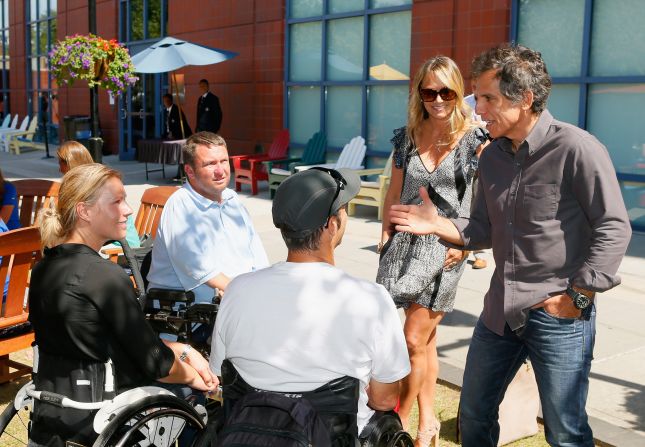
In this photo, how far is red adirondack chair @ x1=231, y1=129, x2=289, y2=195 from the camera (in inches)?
583

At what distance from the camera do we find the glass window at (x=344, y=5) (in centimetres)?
1479

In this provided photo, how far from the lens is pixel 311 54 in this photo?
1609 cm

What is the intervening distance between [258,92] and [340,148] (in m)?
3.07

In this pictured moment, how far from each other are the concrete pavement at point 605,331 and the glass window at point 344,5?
460cm

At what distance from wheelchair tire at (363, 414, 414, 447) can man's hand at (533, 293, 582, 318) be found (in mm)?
713

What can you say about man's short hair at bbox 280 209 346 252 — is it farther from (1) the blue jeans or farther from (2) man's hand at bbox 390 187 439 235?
(1) the blue jeans

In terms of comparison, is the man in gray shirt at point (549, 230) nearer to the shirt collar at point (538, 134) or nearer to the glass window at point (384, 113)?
Answer: the shirt collar at point (538, 134)

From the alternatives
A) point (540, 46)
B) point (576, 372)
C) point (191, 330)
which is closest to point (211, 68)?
point (540, 46)

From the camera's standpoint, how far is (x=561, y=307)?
3.03 m

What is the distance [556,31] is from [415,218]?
29.1 feet

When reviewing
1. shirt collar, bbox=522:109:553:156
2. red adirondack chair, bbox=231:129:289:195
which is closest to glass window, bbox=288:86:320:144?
red adirondack chair, bbox=231:129:289:195

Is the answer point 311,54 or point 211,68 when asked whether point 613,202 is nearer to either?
point 311,54

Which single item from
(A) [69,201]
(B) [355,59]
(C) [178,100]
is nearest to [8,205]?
(A) [69,201]

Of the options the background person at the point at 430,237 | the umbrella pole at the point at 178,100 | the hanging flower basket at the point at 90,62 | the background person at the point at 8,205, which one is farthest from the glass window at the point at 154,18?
the background person at the point at 430,237
